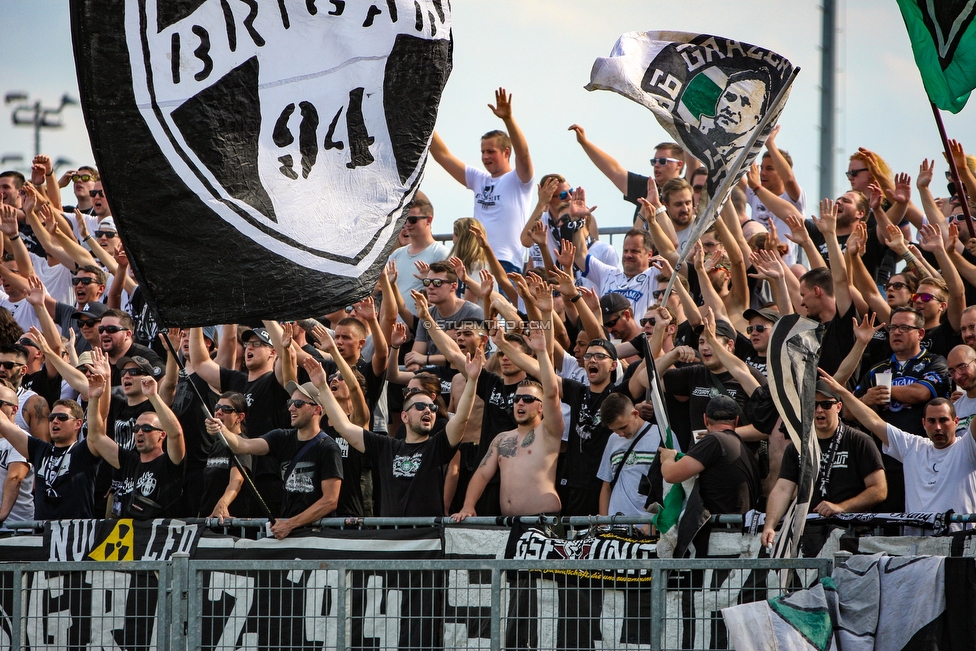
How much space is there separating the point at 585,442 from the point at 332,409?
1991 mm

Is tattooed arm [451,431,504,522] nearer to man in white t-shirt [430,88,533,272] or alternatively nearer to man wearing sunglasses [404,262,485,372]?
man wearing sunglasses [404,262,485,372]

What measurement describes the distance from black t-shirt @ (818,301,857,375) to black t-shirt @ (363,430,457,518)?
294 cm

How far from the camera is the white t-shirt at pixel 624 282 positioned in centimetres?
1131

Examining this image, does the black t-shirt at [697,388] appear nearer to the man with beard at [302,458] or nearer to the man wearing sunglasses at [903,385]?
the man wearing sunglasses at [903,385]

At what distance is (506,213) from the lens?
1292 centimetres

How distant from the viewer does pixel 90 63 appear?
4.35m

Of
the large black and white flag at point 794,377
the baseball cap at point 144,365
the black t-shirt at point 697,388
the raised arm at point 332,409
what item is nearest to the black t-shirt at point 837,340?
the black t-shirt at point 697,388

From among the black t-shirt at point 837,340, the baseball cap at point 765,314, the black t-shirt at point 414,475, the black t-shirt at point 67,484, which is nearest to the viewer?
the baseball cap at point 765,314

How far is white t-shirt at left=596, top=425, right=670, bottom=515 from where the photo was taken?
28.4 ft

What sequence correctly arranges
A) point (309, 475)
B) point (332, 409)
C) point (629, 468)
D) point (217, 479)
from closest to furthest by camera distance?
point (629, 468) → point (309, 475) → point (332, 409) → point (217, 479)

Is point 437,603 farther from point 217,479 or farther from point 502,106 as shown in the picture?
point 502,106

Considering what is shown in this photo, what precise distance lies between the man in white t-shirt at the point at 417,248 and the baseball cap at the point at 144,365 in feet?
8.68

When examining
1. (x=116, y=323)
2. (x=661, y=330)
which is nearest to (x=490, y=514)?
(x=661, y=330)

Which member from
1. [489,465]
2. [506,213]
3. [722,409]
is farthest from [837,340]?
[506,213]
